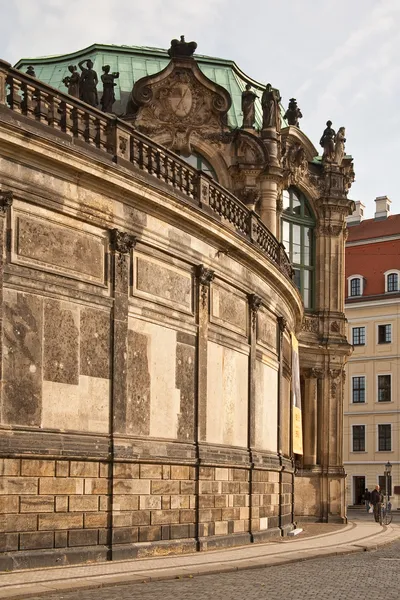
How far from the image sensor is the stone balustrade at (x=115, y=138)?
66.2ft

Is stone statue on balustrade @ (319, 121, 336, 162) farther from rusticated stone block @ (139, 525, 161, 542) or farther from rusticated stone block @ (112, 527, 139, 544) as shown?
rusticated stone block @ (112, 527, 139, 544)

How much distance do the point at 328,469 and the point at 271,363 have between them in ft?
67.5

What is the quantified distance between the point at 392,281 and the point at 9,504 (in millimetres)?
72715

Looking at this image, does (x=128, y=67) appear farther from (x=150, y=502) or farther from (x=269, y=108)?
(x=150, y=502)

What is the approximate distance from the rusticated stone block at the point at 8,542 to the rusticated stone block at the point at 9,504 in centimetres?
37

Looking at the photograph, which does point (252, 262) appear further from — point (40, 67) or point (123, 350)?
point (40, 67)

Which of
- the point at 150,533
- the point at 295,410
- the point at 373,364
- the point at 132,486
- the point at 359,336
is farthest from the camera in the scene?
the point at 359,336

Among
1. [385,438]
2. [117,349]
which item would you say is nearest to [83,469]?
[117,349]

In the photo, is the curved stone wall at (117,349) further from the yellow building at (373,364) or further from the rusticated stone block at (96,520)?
the yellow building at (373,364)

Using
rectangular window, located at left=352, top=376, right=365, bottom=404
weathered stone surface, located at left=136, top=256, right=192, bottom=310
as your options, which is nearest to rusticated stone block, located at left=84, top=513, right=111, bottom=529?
weathered stone surface, located at left=136, top=256, right=192, bottom=310

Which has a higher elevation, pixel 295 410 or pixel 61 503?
pixel 295 410

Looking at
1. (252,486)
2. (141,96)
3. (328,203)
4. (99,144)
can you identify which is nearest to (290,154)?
(328,203)

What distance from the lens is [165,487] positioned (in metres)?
23.9

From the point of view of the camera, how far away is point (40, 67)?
155 ft
